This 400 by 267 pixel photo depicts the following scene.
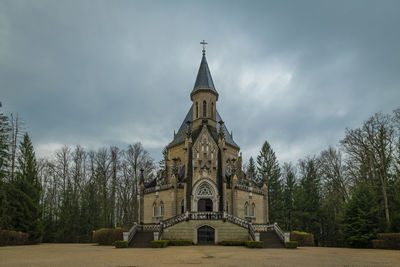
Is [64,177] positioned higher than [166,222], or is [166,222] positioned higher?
[64,177]

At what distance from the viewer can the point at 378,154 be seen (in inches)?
1291

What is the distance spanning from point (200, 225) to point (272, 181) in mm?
29936

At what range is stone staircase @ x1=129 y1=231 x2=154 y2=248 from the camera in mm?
27516

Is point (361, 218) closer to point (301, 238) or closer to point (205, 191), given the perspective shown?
point (301, 238)

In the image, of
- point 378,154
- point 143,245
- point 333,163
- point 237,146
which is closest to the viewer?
point 143,245

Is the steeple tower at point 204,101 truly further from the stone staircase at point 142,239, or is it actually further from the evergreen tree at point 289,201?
the evergreen tree at point 289,201

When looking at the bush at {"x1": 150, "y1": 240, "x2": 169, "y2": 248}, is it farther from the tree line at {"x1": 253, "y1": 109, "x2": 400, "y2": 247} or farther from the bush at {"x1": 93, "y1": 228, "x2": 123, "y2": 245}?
the tree line at {"x1": 253, "y1": 109, "x2": 400, "y2": 247}

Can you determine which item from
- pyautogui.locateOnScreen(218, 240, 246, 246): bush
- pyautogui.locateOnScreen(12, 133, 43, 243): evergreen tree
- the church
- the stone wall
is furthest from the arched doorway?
pyautogui.locateOnScreen(12, 133, 43, 243): evergreen tree

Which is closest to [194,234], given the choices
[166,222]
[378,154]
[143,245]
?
[166,222]

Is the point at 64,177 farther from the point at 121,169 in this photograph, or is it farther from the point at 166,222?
the point at 166,222

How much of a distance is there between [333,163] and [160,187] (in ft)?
76.8

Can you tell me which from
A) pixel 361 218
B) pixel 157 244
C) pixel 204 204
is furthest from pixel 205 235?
pixel 361 218

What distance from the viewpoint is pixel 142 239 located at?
95.7 ft

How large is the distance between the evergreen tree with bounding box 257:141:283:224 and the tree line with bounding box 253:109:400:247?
0.64ft
